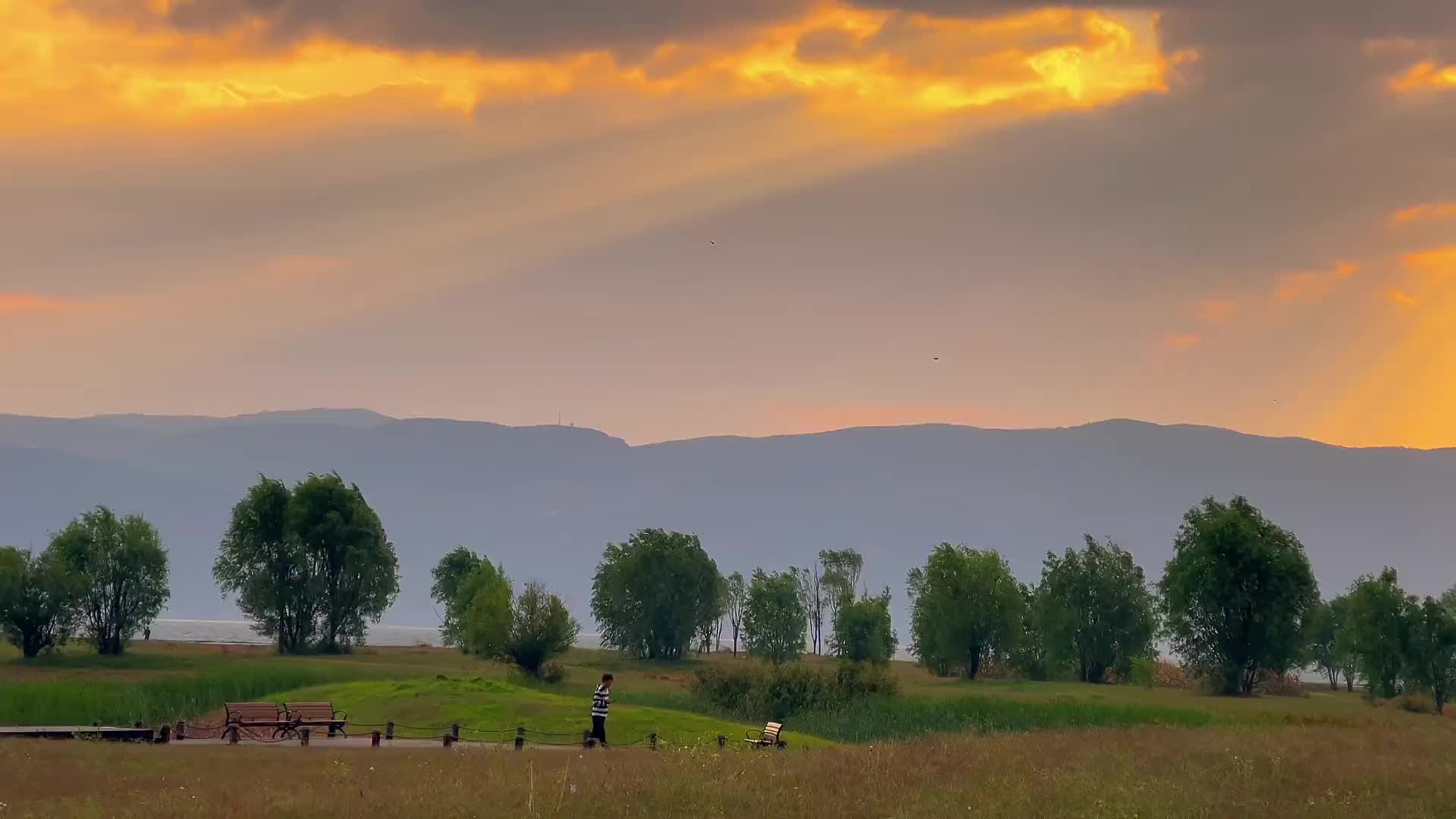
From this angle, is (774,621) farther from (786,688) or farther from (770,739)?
(770,739)

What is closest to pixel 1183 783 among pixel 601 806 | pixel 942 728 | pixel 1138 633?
pixel 601 806

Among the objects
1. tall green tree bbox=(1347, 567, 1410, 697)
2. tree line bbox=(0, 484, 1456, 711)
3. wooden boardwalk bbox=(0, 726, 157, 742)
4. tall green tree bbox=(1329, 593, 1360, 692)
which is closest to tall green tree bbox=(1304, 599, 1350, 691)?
A: tall green tree bbox=(1329, 593, 1360, 692)

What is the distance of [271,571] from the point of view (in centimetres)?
11269

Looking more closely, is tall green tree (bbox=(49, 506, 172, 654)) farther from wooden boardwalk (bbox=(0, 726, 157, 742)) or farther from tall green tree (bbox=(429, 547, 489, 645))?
wooden boardwalk (bbox=(0, 726, 157, 742))

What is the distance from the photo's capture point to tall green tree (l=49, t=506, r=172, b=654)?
99000 millimetres

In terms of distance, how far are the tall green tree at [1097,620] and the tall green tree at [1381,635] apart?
1957 centimetres

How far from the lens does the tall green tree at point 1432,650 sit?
97.1 m

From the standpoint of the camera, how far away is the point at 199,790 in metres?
34.7

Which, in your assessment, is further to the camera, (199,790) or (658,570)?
(658,570)

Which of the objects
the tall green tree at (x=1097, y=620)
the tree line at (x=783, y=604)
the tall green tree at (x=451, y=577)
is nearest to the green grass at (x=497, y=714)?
the tree line at (x=783, y=604)

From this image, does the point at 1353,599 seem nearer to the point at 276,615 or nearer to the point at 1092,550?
the point at 1092,550

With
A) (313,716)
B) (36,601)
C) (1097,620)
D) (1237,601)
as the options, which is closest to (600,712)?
(313,716)

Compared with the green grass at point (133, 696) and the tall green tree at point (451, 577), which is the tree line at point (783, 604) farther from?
the green grass at point (133, 696)

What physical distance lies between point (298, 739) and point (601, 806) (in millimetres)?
22449
